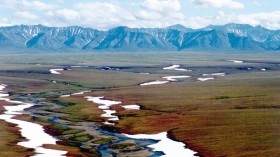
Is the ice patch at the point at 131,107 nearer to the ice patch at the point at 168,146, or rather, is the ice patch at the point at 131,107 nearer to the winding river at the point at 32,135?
the winding river at the point at 32,135

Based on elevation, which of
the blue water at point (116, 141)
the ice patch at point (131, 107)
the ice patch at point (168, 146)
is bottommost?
the ice patch at point (131, 107)

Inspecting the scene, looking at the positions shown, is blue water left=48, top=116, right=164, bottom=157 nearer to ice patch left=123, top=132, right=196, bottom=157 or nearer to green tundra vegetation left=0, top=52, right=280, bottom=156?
ice patch left=123, top=132, right=196, bottom=157

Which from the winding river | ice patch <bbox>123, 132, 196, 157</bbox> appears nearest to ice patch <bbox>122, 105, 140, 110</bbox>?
the winding river

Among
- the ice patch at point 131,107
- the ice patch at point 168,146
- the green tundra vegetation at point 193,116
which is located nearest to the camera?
the ice patch at point 168,146

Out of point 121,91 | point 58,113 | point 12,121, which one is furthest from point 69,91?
point 12,121

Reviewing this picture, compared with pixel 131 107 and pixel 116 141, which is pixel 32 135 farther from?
pixel 131 107

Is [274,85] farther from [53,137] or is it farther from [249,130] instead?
[53,137]

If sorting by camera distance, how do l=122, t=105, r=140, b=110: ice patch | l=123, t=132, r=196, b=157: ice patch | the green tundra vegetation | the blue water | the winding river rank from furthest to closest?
1. l=122, t=105, r=140, b=110: ice patch
2. the green tundra vegetation
3. the winding river
4. the blue water
5. l=123, t=132, r=196, b=157: ice patch

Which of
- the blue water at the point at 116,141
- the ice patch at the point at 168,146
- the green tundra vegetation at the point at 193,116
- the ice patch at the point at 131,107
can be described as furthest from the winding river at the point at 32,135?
the ice patch at the point at 131,107

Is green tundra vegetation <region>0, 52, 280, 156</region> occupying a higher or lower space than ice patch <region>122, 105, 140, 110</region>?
higher

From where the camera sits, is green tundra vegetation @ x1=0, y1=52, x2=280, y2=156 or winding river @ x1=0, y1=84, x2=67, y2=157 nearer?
winding river @ x1=0, y1=84, x2=67, y2=157

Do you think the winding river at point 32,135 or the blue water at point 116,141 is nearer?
the blue water at point 116,141

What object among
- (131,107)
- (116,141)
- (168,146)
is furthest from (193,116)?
(168,146)
